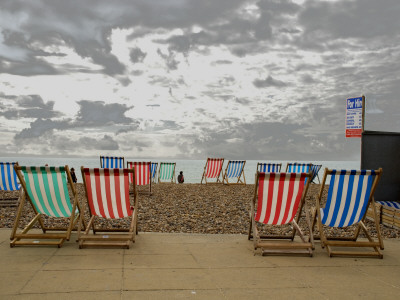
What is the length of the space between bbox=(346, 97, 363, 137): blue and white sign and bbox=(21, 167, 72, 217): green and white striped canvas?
278 inches

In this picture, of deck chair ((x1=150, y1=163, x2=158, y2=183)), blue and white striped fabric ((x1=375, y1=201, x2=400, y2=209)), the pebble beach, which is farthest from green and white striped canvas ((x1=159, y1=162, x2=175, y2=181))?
blue and white striped fabric ((x1=375, y1=201, x2=400, y2=209))

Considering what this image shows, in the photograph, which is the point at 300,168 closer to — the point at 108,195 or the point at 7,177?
the point at 7,177

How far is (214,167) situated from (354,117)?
603 centimetres

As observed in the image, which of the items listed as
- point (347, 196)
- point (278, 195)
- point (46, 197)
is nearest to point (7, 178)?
point (46, 197)

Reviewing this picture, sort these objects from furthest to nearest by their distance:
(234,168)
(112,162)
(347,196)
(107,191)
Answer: (234,168)
(112,162)
(107,191)
(347,196)

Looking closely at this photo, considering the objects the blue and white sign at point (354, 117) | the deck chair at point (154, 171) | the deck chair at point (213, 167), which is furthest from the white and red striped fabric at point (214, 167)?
the blue and white sign at point (354, 117)

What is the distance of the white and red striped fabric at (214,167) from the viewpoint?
14.2 meters

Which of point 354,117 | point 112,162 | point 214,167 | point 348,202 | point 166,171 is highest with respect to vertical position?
point 354,117

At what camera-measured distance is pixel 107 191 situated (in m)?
4.50

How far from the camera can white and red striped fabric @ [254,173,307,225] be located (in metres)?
4.36

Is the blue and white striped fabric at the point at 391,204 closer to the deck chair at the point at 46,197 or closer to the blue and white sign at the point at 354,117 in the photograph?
the blue and white sign at the point at 354,117

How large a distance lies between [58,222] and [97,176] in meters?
2.47

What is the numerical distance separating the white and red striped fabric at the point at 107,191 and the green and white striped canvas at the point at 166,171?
9975mm

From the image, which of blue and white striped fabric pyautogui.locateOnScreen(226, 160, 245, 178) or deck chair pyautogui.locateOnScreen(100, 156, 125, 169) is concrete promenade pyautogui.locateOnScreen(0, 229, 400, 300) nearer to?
deck chair pyautogui.locateOnScreen(100, 156, 125, 169)
